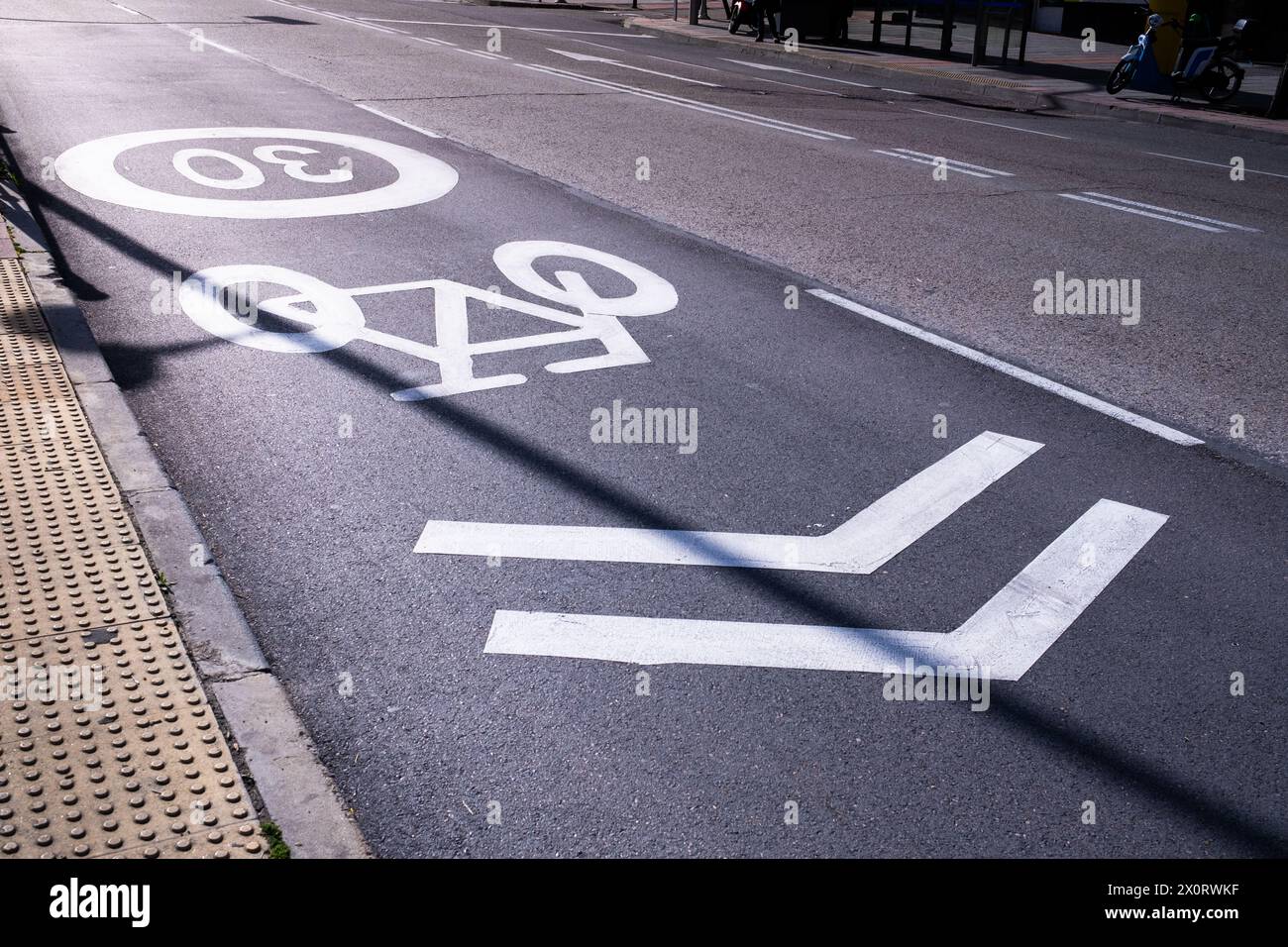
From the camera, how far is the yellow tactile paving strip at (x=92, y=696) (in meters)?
2.93

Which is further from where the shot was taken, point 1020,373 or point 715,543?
point 1020,373

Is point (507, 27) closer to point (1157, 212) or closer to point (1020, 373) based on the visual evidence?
point (1157, 212)

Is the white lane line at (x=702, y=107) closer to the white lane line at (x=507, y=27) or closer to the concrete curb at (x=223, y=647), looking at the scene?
the white lane line at (x=507, y=27)

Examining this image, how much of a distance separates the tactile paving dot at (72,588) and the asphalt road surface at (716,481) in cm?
36

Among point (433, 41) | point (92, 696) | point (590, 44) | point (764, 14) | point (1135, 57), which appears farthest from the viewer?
point (764, 14)

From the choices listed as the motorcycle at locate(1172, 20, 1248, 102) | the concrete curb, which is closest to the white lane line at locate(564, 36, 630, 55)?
the motorcycle at locate(1172, 20, 1248, 102)

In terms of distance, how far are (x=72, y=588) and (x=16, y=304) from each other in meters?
3.42

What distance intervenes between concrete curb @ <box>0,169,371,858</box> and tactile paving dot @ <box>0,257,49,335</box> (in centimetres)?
53

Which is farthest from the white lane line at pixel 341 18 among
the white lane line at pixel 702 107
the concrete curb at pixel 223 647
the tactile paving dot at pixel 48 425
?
the tactile paving dot at pixel 48 425

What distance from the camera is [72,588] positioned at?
154 inches

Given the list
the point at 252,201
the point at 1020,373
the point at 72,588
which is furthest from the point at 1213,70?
the point at 72,588

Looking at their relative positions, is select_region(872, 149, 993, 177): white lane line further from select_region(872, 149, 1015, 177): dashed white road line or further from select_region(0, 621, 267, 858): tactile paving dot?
select_region(0, 621, 267, 858): tactile paving dot
